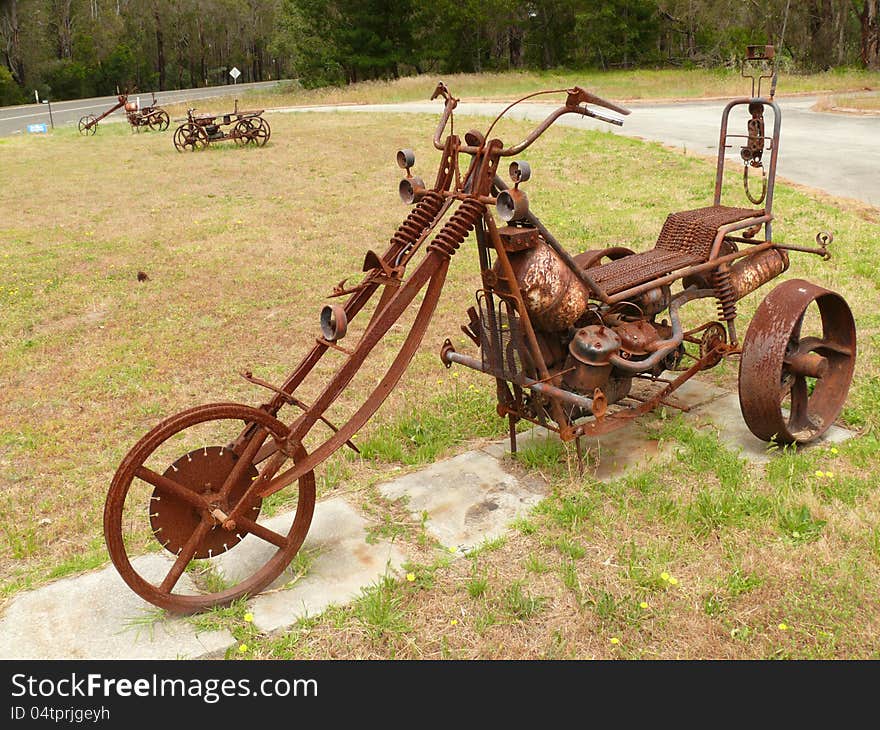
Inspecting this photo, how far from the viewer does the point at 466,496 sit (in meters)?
3.93

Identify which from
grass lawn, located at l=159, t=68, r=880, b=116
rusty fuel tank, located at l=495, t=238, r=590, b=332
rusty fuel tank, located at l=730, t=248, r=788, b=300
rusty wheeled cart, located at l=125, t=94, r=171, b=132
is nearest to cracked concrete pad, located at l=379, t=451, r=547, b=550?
rusty fuel tank, located at l=495, t=238, r=590, b=332

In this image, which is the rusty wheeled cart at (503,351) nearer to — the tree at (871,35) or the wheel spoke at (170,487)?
the wheel spoke at (170,487)

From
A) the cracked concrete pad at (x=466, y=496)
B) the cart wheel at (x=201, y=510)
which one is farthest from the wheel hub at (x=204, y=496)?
the cracked concrete pad at (x=466, y=496)

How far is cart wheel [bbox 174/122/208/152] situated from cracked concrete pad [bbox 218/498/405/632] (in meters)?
16.2

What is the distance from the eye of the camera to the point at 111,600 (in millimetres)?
3207

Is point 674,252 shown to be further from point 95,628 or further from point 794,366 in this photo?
point 95,628

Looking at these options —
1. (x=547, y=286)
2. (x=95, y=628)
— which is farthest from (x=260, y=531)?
(x=547, y=286)

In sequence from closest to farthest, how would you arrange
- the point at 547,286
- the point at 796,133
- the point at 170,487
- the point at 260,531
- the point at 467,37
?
1. the point at 170,487
2. the point at 260,531
3. the point at 547,286
4. the point at 796,133
5. the point at 467,37

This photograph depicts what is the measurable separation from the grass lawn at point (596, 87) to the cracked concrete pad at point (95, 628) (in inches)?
991

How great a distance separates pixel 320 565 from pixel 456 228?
4.95 feet

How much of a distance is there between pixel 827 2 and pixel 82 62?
4977cm

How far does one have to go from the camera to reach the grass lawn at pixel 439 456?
9.83 feet

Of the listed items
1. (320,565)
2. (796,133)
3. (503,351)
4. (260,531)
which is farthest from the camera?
(796,133)
